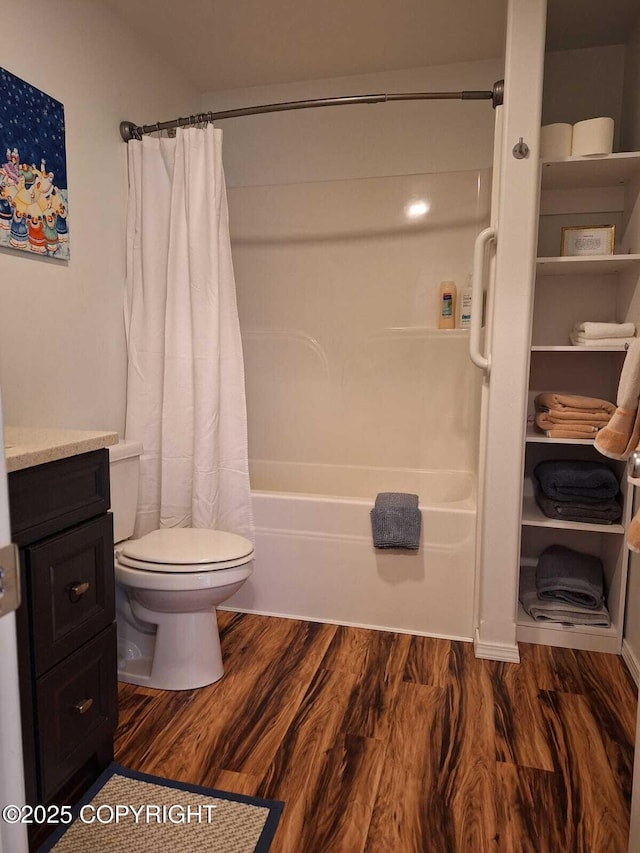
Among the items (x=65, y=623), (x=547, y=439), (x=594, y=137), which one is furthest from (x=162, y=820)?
(x=594, y=137)

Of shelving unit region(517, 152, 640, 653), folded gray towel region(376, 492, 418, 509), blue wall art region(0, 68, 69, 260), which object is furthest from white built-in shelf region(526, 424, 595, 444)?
blue wall art region(0, 68, 69, 260)

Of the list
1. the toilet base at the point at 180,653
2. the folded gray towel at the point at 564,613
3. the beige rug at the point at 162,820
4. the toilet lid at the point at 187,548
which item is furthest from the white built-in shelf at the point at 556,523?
the beige rug at the point at 162,820

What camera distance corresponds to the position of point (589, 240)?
2271mm

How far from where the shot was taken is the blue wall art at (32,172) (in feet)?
6.02

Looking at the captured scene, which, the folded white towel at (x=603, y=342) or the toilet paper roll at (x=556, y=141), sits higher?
the toilet paper roll at (x=556, y=141)

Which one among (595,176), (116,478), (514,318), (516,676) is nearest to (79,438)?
(116,478)

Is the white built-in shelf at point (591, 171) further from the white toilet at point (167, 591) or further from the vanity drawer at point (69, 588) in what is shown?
the vanity drawer at point (69, 588)

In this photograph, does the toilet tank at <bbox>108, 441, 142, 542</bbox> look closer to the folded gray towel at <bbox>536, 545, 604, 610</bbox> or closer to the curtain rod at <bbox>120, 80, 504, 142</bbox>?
the curtain rod at <bbox>120, 80, 504, 142</bbox>

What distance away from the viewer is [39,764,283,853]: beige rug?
139 cm

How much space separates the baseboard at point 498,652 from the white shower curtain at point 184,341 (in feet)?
3.34

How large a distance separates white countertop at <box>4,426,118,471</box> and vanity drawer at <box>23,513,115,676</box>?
0.64ft

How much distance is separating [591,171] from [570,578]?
160cm

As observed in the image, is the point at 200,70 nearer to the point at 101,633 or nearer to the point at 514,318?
the point at 514,318

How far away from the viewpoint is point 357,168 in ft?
9.93
